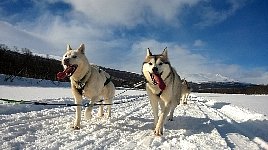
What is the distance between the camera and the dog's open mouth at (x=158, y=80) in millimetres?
5393

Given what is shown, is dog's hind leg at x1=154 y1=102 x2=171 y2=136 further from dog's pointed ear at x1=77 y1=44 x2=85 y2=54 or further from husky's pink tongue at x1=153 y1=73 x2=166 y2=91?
dog's pointed ear at x1=77 y1=44 x2=85 y2=54

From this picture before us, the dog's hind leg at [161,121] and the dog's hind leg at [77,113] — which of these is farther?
the dog's hind leg at [77,113]

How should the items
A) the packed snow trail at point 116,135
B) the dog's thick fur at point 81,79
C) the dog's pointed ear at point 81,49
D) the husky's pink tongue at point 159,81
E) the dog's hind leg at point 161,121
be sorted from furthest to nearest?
the dog's pointed ear at point 81,49
the dog's thick fur at point 81,79
the husky's pink tongue at point 159,81
the dog's hind leg at point 161,121
the packed snow trail at point 116,135

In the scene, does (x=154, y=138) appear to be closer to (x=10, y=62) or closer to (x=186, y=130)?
(x=186, y=130)

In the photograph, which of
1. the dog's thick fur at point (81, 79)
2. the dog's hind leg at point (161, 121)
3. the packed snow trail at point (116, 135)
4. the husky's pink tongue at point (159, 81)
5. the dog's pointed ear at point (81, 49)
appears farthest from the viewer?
the dog's pointed ear at point (81, 49)

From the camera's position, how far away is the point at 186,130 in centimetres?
576

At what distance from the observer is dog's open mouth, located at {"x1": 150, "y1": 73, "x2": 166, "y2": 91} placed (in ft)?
17.7

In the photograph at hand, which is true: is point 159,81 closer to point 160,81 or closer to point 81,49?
point 160,81

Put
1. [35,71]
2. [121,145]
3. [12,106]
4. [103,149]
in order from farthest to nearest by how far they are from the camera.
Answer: [35,71] < [12,106] < [121,145] < [103,149]

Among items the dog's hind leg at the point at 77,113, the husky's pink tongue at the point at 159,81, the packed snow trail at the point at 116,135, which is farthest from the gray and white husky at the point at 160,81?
the dog's hind leg at the point at 77,113

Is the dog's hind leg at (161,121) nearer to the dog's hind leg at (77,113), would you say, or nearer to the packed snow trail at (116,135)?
the packed snow trail at (116,135)

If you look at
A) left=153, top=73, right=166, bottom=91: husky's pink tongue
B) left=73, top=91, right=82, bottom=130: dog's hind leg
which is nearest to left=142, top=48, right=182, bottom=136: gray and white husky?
left=153, top=73, right=166, bottom=91: husky's pink tongue

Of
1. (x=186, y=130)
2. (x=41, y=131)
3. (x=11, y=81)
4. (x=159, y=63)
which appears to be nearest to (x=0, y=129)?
(x=41, y=131)

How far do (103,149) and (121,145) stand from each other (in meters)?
0.35
